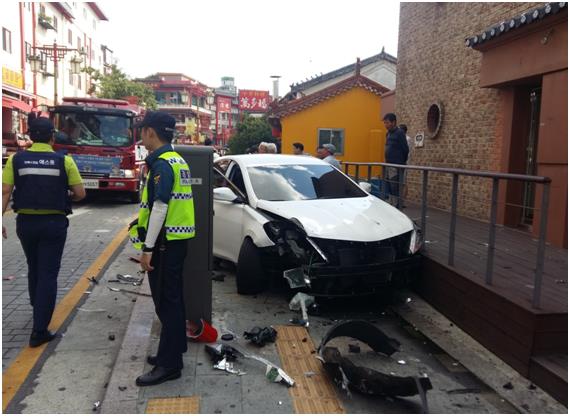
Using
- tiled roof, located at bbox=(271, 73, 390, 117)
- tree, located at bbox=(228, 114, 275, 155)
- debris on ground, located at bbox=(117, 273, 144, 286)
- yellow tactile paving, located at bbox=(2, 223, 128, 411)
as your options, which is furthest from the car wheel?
tree, located at bbox=(228, 114, 275, 155)

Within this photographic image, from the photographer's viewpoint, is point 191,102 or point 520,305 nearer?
point 520,305

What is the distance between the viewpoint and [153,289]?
362 centimetres

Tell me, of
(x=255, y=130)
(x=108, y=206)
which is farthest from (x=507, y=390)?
(x=255, y=130)

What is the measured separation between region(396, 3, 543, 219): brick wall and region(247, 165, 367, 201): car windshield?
9.68 ft

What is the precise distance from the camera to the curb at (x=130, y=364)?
3.24m

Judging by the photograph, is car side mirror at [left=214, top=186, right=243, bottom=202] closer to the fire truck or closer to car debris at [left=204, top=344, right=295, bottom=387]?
car debris at [left=204, top=344, right=295, bottom=387]

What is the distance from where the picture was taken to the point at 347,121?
80.4 feet

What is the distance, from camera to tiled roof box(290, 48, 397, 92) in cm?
3145

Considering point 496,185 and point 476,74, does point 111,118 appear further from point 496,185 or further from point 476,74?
point 496,185

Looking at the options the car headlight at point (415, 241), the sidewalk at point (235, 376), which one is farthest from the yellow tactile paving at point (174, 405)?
the car headlight at point (415, 241)

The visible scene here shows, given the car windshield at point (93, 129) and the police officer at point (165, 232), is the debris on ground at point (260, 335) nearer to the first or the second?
the police officer at point (165, 232)

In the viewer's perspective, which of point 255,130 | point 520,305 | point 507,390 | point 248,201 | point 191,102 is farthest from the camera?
point 191,102

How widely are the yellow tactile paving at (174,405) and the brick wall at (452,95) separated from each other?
660 cm

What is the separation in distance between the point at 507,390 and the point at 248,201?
3383mm
